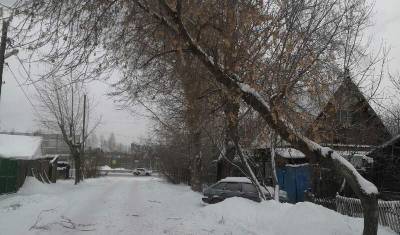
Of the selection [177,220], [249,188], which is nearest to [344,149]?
[249,188]

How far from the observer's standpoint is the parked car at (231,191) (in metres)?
20.9

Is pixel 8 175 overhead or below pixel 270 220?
overhead

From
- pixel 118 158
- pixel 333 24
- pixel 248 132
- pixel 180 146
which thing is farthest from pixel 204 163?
pixel 118 158

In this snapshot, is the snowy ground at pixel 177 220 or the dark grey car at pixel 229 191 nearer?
the snowy ground at pixel 177 220

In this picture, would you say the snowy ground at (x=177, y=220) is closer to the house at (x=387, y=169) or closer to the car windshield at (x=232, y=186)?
the car windshield at (x=232, y=186)

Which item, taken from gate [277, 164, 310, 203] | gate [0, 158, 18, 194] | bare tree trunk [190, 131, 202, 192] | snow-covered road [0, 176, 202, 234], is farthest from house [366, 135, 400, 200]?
gate [0, 158, 18, 194]

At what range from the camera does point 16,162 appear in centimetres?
2680

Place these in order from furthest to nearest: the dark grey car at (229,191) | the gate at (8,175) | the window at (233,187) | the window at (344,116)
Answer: the gate at (8,175)
the window at (233,187)
the dark grey car at (229,191)
the window at (344,116)

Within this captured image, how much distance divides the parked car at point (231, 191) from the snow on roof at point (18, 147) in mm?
12113

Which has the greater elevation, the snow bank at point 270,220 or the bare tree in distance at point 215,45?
the bare tree in distance at point 215,45

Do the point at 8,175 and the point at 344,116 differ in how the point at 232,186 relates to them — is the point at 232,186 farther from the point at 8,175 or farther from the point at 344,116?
the point at 8,175

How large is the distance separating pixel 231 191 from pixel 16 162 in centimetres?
1297

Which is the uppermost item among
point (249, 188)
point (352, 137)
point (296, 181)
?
point (352, 137)

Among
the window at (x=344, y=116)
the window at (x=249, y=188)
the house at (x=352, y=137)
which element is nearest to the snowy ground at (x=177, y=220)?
the window at (x=249, y=188)
